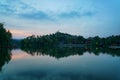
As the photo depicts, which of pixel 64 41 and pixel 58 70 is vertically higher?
pixel 64 41

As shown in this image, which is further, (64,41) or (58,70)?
(64,41)

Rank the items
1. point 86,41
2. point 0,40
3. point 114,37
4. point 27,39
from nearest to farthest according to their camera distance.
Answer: point 0,40
point 27,39
point 114,37
point 86,41

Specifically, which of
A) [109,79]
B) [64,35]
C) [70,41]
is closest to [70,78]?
[109,79]

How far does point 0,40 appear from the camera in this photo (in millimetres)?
72125

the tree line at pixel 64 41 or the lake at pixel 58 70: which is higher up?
the tree line at pixel 64 41

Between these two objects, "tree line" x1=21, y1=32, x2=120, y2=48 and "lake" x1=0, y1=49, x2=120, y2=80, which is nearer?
"lake" x1=0, y1=49, x2=120, y2=80

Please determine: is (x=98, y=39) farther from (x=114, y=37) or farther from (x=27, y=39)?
(x=27, y=39)

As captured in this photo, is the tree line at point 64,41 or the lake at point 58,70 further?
the tree line at point 64,41

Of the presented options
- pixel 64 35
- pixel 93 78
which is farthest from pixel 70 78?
pixel 64 35

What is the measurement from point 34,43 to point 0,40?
205 feet

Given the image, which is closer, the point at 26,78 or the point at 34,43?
the point at 26,78

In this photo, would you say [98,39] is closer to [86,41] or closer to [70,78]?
[86,41]

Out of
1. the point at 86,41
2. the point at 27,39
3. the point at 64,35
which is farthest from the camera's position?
the point at 64,35

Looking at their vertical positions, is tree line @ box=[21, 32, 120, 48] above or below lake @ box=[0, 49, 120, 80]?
above
